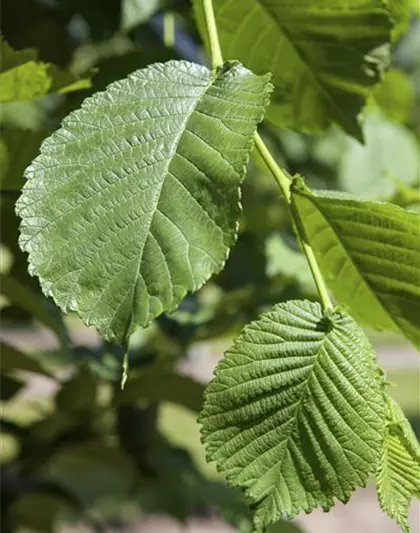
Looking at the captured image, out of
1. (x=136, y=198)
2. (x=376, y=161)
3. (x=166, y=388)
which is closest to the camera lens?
(x=136, y=198)

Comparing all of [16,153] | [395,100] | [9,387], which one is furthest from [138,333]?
[16,153]

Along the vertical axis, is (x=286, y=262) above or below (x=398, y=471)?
above

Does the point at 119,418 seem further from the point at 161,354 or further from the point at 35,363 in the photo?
the point at 35,363

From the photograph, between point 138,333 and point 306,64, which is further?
point 138,333

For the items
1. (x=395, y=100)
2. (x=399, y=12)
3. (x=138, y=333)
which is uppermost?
(x=395, y=100)

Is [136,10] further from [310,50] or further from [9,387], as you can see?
[9,387]

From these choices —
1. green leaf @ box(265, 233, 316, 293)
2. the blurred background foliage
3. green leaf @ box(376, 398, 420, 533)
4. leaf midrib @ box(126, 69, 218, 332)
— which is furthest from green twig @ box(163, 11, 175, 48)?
green leaf @ box(376, 398, 420, 533)
